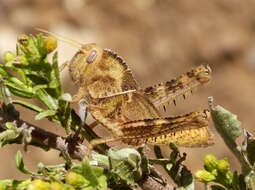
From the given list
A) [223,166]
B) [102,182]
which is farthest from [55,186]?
[223,166]

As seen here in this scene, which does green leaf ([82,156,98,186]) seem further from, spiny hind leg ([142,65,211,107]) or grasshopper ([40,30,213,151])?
spiny hind leg ([142,65,211,107])

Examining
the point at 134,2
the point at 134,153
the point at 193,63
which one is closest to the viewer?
the point at 134,153

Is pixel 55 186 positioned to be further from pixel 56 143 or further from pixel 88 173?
pixel 56 143

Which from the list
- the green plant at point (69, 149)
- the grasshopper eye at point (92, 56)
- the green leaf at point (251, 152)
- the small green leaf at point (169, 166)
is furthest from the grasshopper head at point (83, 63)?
the green leaf at point (251, 152)

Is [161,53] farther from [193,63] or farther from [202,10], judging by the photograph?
[202,10]

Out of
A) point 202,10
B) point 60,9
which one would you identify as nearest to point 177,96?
point 202,10

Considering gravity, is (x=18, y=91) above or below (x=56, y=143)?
above

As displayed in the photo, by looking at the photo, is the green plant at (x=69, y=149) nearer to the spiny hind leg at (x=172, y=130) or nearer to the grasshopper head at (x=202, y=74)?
the spiny hind leg at (x=172, y=130)
